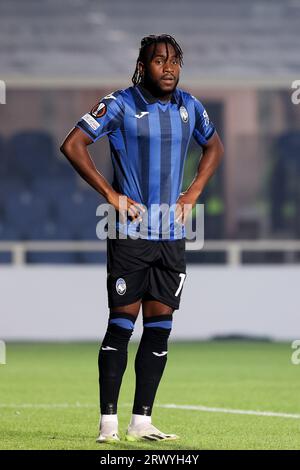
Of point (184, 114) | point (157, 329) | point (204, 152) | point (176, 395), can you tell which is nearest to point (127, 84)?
point (176, 395)

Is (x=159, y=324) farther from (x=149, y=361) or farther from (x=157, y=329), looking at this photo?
(x=149, y=361)

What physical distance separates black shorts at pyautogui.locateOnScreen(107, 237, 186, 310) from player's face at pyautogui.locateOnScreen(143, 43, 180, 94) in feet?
2.56

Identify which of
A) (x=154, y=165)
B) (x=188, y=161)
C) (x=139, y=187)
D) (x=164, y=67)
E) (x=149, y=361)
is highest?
(x=164, y=67)

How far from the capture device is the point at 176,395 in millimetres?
10312

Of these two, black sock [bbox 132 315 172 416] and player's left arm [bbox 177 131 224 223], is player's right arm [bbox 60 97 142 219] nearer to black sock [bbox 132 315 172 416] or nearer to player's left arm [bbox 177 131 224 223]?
player's left arm [bbox 177 131 224 223]

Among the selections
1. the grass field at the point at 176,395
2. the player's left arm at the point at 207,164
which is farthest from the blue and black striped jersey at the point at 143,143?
the grass field at the point at 176,395

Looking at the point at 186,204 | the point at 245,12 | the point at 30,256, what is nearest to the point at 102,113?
the point at 186,204

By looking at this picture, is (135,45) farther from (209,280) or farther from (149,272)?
(149,272)

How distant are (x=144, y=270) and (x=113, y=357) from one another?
46 centimetres

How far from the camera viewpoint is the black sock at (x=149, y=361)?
24.8 feet

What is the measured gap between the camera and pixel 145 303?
759cm

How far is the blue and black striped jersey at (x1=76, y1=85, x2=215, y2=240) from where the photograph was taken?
7352 millimetres

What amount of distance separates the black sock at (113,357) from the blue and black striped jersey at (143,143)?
444 mm

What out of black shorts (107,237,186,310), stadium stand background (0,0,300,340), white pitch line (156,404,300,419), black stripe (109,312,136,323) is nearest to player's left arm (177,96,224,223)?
black shorts (107,237,186,310)
